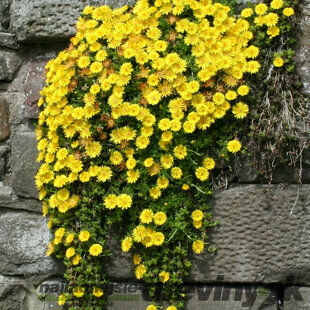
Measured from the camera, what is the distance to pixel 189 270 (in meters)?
2.30

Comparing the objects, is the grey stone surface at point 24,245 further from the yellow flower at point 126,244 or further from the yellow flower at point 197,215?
the yellow flower at point 197,215

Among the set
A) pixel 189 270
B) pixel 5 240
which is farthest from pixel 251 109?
pixel 5 240

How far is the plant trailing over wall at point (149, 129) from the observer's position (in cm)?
218

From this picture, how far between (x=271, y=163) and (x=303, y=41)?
568mm

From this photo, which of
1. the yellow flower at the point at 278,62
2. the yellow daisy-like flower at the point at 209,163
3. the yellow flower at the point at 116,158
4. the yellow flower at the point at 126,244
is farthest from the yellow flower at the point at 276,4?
the yellow flower at the point at 126,244

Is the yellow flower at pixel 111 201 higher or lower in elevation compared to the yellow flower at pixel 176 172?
lower

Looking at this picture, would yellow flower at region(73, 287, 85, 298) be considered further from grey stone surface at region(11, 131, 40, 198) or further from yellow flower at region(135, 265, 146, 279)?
grey stone surface at region(11, 131, 40, 198)

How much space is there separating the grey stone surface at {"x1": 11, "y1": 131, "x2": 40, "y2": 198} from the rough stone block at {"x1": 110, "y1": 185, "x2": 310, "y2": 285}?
35.7 inches

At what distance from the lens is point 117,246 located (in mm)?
2344

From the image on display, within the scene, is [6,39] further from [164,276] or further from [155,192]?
[164,276]

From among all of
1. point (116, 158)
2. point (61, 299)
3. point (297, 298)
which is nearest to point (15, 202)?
point (61, 299)

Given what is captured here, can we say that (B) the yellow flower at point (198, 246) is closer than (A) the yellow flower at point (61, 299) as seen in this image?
Yes

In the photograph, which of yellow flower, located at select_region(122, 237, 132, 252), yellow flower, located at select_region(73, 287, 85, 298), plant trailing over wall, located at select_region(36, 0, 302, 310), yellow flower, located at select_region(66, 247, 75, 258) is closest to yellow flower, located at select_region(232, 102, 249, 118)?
plant trailing over wall, located at select_region(36, 0, 302, 310)

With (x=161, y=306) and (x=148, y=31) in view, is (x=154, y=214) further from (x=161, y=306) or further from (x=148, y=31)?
(x=148, y=31)
